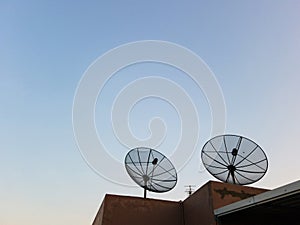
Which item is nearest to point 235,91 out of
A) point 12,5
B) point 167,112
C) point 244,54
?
point 244,54

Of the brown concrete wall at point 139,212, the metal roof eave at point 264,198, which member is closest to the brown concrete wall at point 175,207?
the brown concrete wall at point 139,212

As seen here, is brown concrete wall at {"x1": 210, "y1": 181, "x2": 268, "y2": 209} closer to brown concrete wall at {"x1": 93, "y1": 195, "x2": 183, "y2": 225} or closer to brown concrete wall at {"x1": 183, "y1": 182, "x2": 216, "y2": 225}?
brown concrete wall at {"x1": 183, "y1": 182, "x2": 216, "y2": 225}

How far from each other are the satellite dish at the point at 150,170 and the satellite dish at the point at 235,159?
5.42 ft

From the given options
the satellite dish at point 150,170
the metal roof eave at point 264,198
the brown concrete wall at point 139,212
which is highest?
the satellite dish at point 150,170

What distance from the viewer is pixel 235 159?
29.5 feet

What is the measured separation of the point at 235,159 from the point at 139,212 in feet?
12.1

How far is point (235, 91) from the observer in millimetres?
11227

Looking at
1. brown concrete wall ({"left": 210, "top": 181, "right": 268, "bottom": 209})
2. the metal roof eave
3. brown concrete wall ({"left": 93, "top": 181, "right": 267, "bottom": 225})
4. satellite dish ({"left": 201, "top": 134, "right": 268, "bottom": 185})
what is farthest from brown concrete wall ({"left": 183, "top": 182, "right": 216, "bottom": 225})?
satellite dish ({"left": 201, "top": 134, "right": 268, "bottom": 185})

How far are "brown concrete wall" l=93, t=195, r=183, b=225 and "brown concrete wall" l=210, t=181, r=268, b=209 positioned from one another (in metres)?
2.11

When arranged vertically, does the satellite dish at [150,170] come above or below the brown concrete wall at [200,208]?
above

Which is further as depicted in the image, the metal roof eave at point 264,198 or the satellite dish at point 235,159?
the satellite dish at point 235,159

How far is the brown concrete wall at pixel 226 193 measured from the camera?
721 centimetres

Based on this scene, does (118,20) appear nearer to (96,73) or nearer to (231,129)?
(96,73)

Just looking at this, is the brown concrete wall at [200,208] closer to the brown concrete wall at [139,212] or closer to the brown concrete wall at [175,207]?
the brown concrete wall at [175,207]
